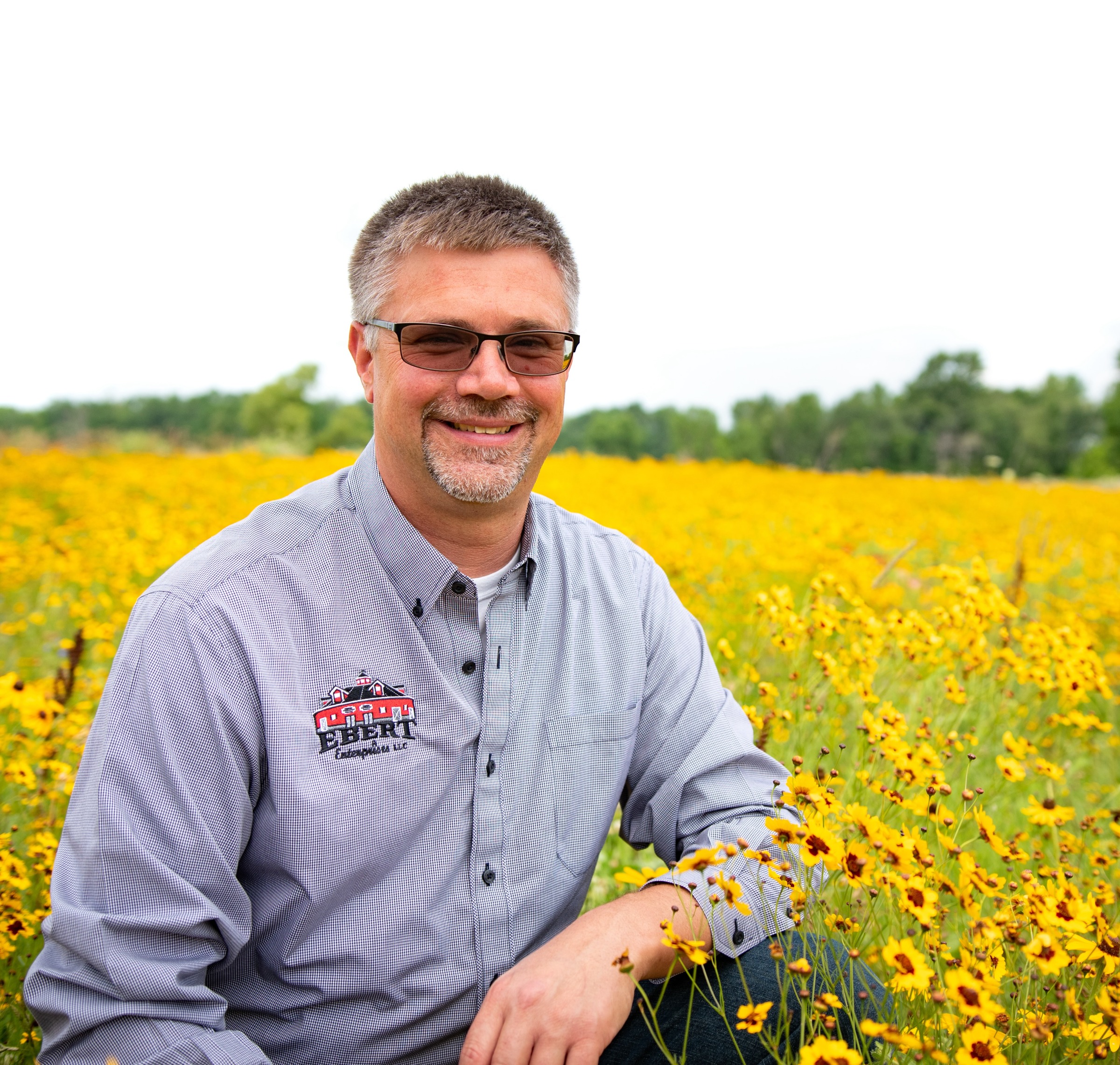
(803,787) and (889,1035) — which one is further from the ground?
(803,787)

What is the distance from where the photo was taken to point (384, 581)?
1.44 metres

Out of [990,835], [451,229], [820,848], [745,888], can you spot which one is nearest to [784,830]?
[820,848]

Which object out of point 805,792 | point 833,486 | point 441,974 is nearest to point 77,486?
point 441,974

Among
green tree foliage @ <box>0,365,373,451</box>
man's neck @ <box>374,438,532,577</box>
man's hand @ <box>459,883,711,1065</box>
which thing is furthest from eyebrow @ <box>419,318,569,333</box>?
green tree foliage @ <box>0,365,373,451</box>

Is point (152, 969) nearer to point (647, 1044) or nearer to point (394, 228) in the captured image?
point (647, 1044)

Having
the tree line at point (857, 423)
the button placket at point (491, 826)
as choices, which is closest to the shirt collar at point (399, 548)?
the button placket at point (491, 826)

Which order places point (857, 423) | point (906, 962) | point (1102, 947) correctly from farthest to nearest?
point (857, 423) → point (1102, 947) → point (906, 962)

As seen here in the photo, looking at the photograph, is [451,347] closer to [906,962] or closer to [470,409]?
[470,409]

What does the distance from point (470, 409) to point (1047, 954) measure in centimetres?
124

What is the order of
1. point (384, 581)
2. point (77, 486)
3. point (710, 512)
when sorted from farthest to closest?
point (77, 486) → point (710, 512) → point (384, 581)

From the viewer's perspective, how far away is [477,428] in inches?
61.7

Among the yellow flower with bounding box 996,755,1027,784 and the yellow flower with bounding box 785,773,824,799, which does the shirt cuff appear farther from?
the yellow flower with bounding box 996,755,1027,784

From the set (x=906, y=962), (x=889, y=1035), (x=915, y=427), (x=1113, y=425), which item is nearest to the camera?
(x=889, y=1035)

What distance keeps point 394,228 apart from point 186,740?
1028 mm
